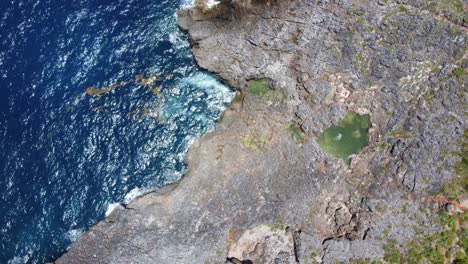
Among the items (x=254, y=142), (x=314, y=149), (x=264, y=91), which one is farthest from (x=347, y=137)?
(x=264, y=91)

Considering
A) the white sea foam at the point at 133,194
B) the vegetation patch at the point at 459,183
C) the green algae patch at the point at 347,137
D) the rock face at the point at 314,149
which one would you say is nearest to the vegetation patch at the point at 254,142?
the rock face at the point at 314,149

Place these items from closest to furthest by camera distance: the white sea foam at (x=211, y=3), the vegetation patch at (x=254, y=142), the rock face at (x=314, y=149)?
1. the rock face at (x=314, y=149)
2. the vegetation patch at (x=254, y=142)
3. the white sea foam at (x=211, y=3)

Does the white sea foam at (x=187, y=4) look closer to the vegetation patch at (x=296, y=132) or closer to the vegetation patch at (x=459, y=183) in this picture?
the vegetation patch at (x=296, y=132)

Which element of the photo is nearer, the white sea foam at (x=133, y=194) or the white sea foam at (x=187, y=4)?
the white sea foam at (x=133, y=194)

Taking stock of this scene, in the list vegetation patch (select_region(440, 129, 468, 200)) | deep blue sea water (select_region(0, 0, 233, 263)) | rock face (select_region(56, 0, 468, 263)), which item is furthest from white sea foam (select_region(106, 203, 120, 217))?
vegetation patch (select_region(440, 129, 468, 200))

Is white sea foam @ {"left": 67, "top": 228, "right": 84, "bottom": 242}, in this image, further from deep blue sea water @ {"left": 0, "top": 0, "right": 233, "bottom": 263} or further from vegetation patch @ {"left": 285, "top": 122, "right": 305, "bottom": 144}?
vegetation patch @ {"left": 285, "top": 122, "right": 305, "bottom": 144}

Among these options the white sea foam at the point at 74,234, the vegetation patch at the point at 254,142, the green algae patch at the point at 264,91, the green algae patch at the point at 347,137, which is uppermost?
the green algae patch at the point at 264,91

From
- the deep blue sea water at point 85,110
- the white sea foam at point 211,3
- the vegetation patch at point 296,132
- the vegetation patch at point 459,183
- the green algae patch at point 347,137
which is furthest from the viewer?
the white sea foam at point 211,3
